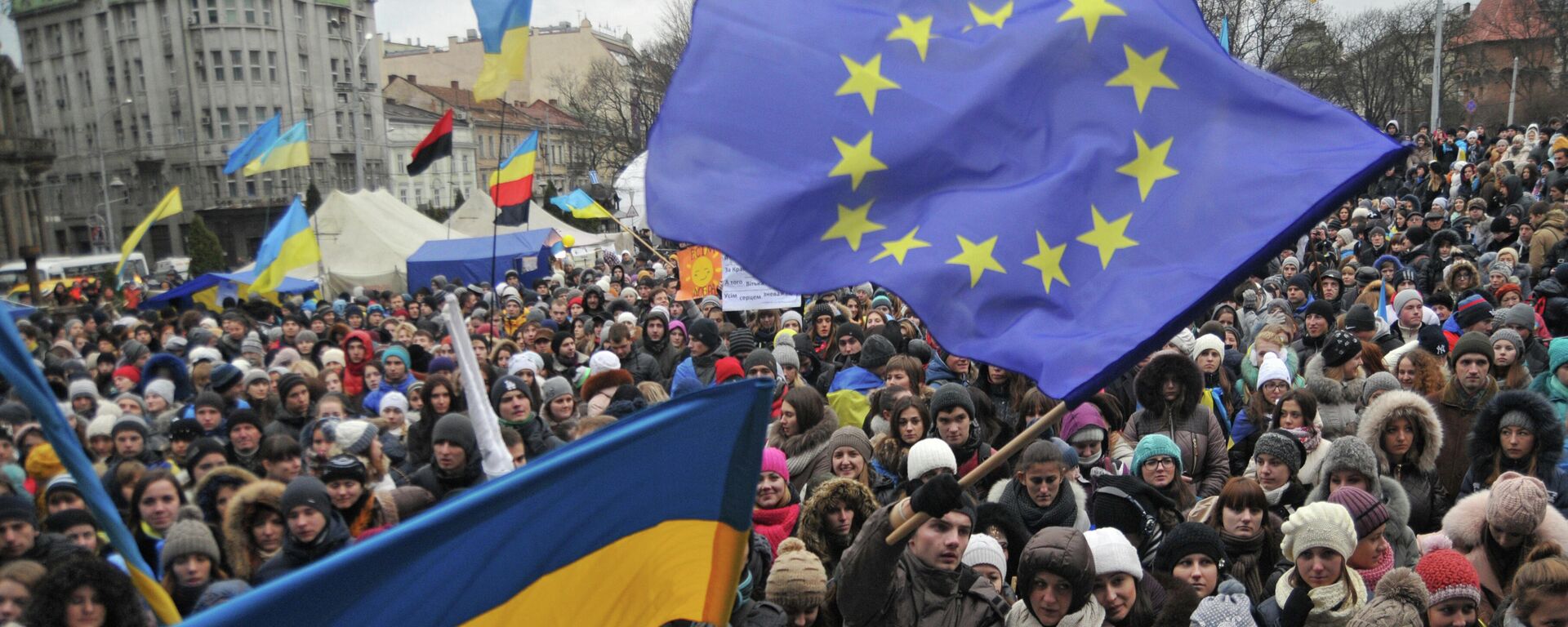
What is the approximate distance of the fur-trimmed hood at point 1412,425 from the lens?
6.12 metres

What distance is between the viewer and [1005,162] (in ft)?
14.7

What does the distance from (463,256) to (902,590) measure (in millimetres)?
22596

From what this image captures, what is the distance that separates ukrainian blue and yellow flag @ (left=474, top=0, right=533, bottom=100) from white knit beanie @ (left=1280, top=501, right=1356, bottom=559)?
5.27m

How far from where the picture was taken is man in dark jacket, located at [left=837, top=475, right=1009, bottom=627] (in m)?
4.02

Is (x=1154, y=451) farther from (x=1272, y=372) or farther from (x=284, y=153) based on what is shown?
(x=284, y=153)

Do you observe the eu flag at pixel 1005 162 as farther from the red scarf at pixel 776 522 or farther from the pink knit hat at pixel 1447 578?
the red scarf at pixel 776 522

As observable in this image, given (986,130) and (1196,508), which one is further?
(1196,508)

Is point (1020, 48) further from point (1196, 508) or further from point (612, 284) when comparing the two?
point (612, 284)

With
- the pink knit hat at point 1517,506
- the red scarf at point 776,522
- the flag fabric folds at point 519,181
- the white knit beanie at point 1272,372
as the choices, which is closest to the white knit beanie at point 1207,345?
the white knit beanie at point 1272,372

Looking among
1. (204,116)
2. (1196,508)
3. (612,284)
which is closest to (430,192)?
(204,116)

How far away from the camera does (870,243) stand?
14.5ft

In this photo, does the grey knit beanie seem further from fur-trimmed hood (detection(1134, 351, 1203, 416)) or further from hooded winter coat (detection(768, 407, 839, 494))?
fur-trimmed hood (detection(1134, 351, 1203, 416))

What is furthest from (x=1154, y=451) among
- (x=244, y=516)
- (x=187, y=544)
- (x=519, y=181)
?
(x=519, y=181)

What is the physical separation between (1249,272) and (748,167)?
1.66 m
